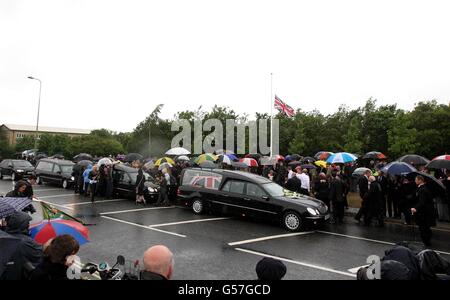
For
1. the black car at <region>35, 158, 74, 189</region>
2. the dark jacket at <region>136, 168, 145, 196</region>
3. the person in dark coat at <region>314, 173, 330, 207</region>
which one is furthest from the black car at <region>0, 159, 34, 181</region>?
the person in dark coat at <region>314, 173, 330, 207</region>

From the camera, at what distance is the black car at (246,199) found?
10.9 meters

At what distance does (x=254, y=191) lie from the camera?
11891 mm

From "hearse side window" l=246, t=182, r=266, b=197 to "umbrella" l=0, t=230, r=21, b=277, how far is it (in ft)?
27.3

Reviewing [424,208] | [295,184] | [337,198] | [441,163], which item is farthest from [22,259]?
[441,163]

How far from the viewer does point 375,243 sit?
958 centimetres

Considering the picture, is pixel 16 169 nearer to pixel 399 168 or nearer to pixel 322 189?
pixel 322 189

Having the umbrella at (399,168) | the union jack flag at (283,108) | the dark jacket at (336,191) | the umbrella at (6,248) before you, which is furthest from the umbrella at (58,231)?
the union jack flag at (283,108)

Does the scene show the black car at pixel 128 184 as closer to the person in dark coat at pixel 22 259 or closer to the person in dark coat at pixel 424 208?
the person in dark coat at pixel 424 208

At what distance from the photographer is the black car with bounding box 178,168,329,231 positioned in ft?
35.8
